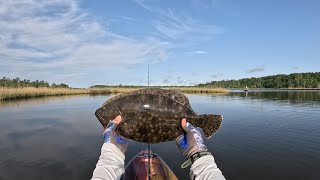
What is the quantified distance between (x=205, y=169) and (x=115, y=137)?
96 cm

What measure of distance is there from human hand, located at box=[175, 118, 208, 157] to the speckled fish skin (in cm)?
10

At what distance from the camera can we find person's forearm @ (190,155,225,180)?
7.75ft

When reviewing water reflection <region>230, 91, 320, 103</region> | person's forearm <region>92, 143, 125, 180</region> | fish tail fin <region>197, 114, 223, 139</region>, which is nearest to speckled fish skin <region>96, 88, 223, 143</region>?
fish tail fin <region>197, 114, 223, 139</region>

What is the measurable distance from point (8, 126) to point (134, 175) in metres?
13.0

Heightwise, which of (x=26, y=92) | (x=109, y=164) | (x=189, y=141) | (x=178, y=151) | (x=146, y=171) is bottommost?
(x=178, y=151)

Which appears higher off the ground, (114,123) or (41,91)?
(114,123)

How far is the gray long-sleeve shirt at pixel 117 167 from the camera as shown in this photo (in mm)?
2400

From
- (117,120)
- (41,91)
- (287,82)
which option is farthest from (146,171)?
(287,82)

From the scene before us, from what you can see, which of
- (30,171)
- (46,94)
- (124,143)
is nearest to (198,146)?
(124,143)

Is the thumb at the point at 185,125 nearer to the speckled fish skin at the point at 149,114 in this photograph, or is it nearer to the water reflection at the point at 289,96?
the speckled fish skin at the point at 149,114

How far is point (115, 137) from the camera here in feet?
9.27

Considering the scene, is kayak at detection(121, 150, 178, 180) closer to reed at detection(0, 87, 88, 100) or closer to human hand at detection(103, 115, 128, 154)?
human hand at detection(103, 115, 128, 154)

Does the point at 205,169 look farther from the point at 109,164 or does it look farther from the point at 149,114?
the point at 149,114

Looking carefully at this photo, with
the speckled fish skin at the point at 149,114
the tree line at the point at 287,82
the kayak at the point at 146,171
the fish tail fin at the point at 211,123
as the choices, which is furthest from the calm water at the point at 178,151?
the tree line at the point at 287,82
